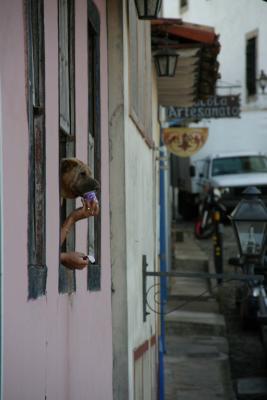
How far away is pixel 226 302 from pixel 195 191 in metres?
11.8

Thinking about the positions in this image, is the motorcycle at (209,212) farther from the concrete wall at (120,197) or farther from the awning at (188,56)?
the concrete wall at (120,197)


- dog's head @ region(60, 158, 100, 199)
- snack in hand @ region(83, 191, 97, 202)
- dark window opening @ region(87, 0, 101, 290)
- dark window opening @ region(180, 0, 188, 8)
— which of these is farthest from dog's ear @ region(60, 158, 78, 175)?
dark window opening @ region(180, 0, 188, 8)

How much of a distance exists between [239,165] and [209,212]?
9.32 feet

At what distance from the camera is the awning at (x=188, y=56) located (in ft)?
36.9

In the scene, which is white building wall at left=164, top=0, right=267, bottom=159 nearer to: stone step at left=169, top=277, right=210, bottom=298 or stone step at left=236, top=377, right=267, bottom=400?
stone step at left=169, top=277, right=210, bottom=298

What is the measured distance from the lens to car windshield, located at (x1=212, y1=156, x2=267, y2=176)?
2689cm

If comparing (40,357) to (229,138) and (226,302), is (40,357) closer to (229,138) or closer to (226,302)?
(226,302)

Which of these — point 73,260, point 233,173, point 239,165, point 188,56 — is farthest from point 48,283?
point 239,165

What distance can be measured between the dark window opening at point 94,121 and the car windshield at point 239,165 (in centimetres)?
2046

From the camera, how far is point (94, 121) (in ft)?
21.2

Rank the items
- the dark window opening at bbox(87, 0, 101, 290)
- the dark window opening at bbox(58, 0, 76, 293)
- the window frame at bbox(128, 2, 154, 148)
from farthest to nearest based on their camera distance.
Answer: the window frame at bbox(128, 2, 154, 148) < the dark window opening at bbox(87, 0, 101, 290) < the dark window opening at bbox(58, 0, 76, 293)

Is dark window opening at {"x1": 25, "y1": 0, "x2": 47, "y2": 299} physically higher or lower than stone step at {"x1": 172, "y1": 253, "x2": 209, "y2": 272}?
higher

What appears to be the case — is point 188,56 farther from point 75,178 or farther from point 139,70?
point 75,178

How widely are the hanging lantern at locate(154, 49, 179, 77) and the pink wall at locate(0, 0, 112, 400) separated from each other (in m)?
4.83
